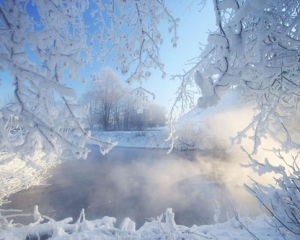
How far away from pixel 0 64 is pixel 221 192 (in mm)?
10388

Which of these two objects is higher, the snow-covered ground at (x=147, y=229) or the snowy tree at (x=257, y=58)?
the snowy tree at (x=257, y=58)

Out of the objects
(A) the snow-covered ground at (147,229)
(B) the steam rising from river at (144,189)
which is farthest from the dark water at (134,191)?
(A) the snow-covered ground at (147,229)

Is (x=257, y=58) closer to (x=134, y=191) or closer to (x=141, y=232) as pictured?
(x=141, y=232)

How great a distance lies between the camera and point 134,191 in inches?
351

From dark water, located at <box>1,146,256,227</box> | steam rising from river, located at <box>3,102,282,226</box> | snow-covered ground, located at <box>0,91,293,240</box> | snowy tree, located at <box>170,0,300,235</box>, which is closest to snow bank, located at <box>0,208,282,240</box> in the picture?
snow-covered ground, located at <box>0,91,293,240</box>

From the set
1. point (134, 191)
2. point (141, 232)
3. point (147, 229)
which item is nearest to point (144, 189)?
point (134, 191)

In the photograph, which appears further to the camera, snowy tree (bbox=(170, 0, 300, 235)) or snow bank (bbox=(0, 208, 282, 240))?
snow bank (bbox=(0, 208, 282, 240))

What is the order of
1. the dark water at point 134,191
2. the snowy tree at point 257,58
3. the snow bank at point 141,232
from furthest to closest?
the dark water at point 134,191
the snow bank at point 141,232
the snowy tree at point 257,58

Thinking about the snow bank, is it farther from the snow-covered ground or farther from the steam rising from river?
the steam rising from river

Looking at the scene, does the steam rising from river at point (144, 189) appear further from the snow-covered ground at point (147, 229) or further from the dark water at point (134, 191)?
the snow-covered ground at point (147, 229)

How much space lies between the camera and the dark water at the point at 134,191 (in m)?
6.95

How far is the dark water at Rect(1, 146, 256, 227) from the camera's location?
6.95 metres

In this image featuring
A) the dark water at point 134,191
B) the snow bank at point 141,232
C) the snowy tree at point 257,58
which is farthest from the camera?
the dark water at point 134,191

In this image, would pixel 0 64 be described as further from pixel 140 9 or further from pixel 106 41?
pixel 140 9
